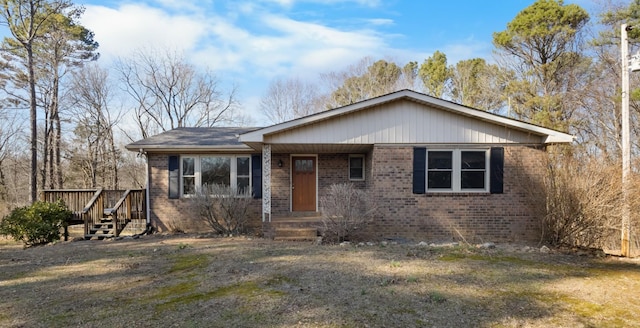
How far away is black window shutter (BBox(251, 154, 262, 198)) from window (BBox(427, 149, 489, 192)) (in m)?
5.26

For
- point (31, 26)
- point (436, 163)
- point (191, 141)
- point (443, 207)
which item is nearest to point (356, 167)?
point (436, 163)

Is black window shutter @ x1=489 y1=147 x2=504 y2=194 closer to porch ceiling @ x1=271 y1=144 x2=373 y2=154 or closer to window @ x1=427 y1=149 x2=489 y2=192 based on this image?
window @ x1=427 y1=149 x2=489 y2=192

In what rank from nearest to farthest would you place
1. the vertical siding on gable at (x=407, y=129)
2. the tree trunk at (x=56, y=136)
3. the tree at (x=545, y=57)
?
1. the vertical siding on gable at (x=407, y=129)
2. the tree at (x=545, y=57)
3. the tree trunk at (x=56, y=136)

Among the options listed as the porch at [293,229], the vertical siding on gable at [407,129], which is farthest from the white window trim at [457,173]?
the porch at [293,229]

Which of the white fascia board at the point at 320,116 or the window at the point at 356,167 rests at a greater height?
the white fascia board at the point at 320,116

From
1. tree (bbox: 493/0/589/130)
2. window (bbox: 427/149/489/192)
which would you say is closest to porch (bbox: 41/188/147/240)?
window (bbox: 427/149/489/192)

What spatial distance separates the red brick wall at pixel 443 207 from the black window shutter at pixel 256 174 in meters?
4.00

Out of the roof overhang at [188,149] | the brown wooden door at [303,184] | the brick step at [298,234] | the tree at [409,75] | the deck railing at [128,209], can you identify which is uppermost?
the tree at [409,75]

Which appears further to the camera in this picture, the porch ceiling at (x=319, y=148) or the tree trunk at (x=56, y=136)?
the tree trunk at (x=56, y=136)

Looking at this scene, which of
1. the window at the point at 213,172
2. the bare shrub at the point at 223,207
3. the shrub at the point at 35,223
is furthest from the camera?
the window at the point at 213,172

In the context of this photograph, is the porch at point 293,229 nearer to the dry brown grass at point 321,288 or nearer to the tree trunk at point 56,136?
the dry brown grass at point 321,288

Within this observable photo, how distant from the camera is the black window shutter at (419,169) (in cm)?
934

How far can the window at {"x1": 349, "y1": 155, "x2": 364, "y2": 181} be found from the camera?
11.7 meters

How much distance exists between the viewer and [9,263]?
24.9 ft
